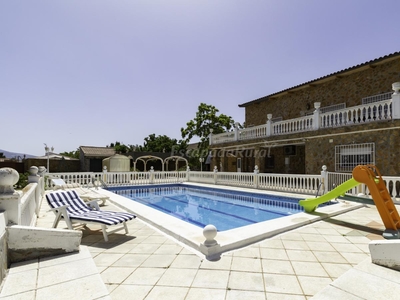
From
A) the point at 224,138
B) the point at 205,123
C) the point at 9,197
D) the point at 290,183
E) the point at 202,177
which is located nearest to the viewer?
the point at 9,197

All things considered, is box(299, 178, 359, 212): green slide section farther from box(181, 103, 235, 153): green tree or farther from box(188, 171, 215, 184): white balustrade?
box(181, 103, 235, 153): green tree

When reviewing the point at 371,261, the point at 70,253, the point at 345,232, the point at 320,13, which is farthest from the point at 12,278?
the point at 320,13

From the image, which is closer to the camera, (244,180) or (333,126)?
(333,126)

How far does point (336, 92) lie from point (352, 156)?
17.1 ft

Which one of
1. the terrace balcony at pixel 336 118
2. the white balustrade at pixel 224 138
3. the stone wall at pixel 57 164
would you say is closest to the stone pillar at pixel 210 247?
the terrace balcony at pixel 336 118

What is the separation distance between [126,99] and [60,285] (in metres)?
17.9

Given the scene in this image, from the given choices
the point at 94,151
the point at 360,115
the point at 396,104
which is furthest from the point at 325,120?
the point at 94,151

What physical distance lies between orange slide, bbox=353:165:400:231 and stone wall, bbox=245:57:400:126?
34.4 ft

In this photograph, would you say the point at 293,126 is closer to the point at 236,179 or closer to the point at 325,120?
the point at 325,120

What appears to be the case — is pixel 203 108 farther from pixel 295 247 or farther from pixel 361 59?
pixel 295 247

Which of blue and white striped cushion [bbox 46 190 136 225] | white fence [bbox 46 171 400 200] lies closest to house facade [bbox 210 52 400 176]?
white fence [bbox 46 171 400 200]

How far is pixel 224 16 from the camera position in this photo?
11.2 m

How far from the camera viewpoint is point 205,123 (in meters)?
27.0

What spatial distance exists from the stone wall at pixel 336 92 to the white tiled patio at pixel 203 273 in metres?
12.2
